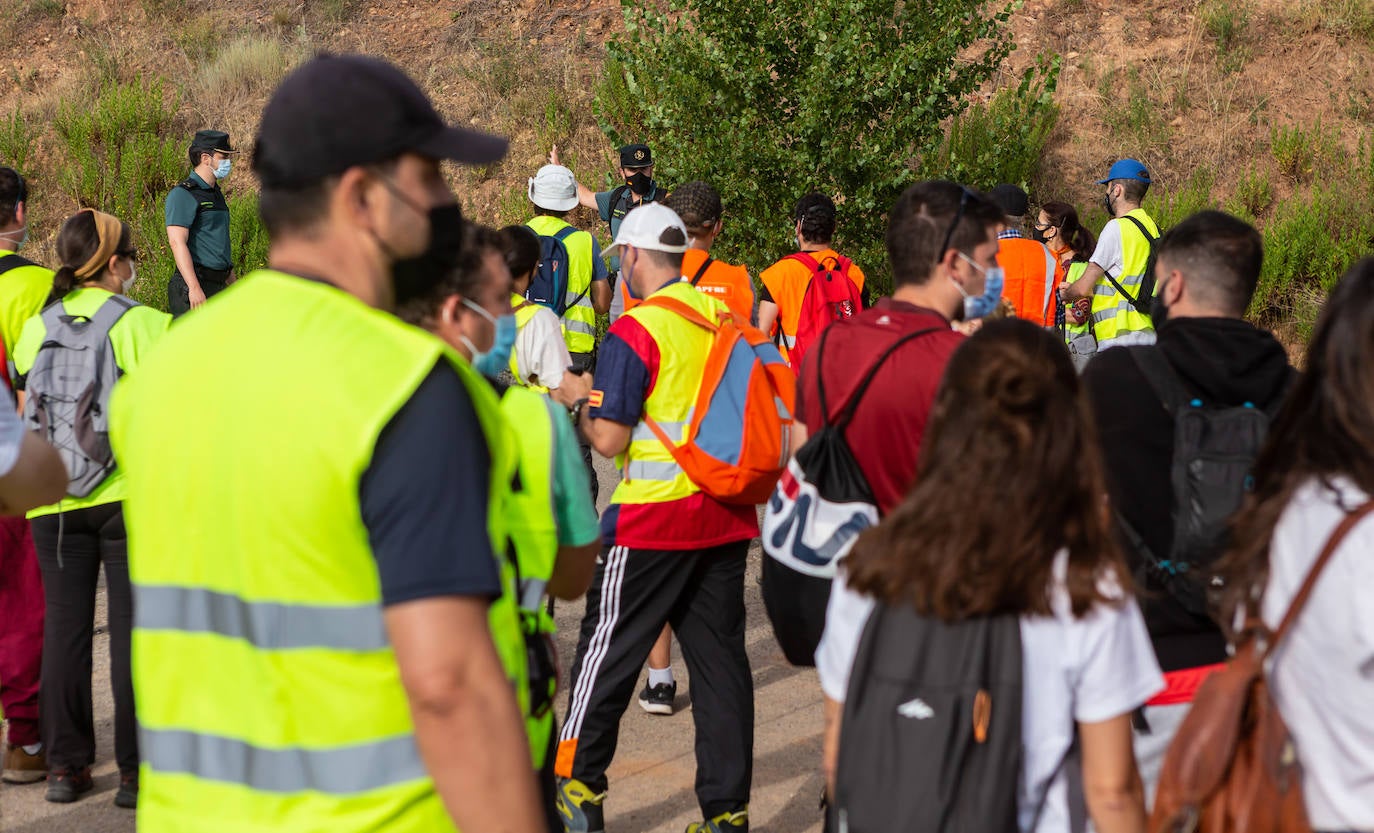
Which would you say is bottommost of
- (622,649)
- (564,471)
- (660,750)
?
(660,750)

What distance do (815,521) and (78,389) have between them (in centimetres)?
299

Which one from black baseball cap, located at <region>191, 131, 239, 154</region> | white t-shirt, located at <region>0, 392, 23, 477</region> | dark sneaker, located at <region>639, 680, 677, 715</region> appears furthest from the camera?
black baseball cap, located at <region>191, 131, 239, 154</region>

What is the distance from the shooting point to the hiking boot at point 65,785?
5051 mm

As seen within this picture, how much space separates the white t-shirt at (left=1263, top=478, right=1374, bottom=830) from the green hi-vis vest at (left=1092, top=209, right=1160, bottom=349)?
20.7 feet

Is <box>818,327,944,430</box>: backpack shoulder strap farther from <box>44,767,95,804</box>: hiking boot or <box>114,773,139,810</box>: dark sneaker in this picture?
<box>44,767,95,804</box>: hiking boot

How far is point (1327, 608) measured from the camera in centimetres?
217

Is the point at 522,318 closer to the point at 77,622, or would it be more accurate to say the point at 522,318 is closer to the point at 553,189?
the point at 77,622

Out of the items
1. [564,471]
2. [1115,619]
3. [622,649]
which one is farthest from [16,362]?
[1115,619]

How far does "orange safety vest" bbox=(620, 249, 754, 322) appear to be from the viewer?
6.00 m

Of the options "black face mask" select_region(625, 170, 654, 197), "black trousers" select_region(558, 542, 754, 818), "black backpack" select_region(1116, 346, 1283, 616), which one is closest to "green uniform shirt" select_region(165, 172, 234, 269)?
"black face mask" select_region(625, 170, 654, 197)

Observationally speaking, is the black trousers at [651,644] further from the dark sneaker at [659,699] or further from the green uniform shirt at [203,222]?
the green uniform shirt at [203,222]

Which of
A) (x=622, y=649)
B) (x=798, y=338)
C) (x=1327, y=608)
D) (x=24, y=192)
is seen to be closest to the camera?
(x=1327, y=608)

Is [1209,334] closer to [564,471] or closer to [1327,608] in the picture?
[1327,608]

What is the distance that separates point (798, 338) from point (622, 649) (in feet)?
11.4
